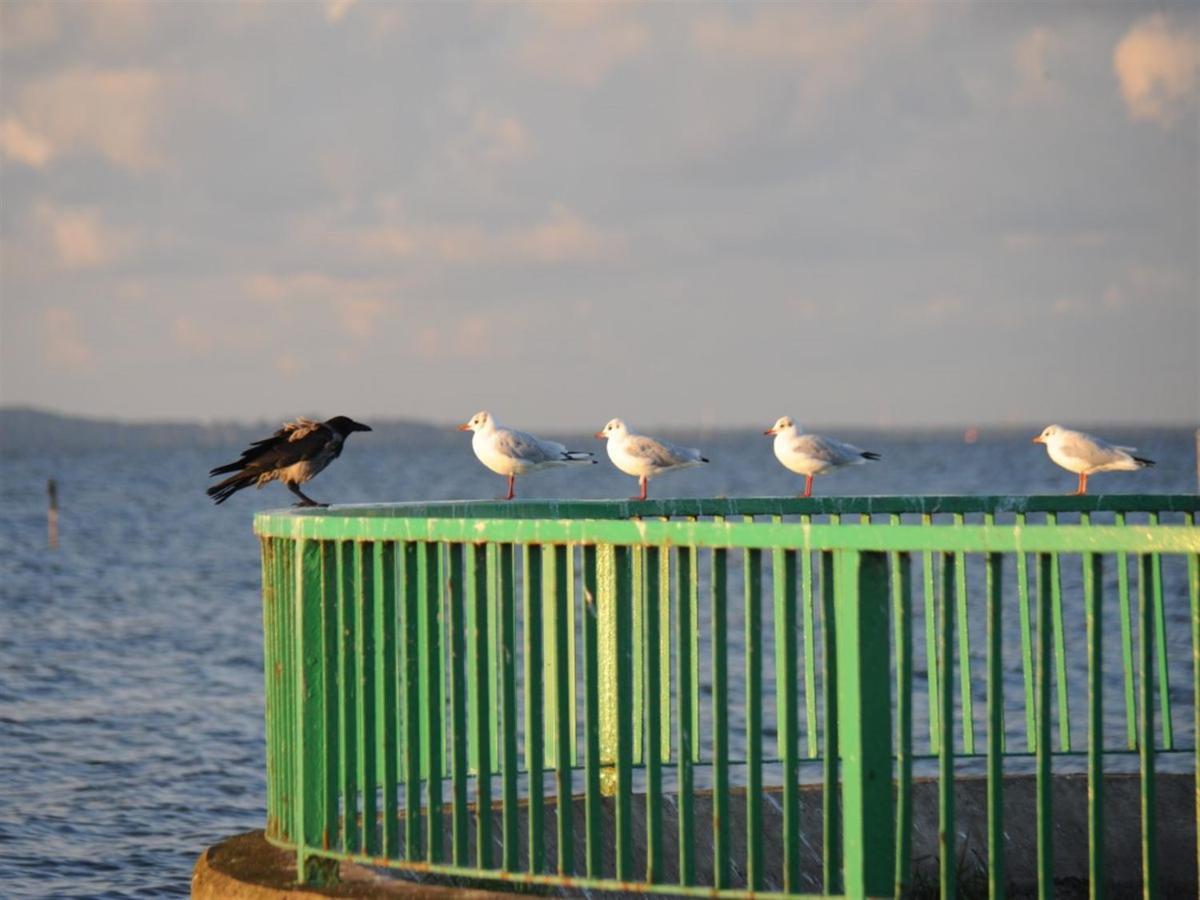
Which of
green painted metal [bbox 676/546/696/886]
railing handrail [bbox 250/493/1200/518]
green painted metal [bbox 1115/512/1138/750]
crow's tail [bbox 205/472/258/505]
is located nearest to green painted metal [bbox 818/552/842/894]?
green painted metal [bbox 676/546/696/886]

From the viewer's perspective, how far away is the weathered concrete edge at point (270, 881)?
6.16 meters

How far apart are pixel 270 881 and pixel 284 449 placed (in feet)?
13.9

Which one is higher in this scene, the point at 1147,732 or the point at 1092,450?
the point at 1092,450

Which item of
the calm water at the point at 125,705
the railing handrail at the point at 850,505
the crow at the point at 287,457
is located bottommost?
the calm water at the point at 125,705

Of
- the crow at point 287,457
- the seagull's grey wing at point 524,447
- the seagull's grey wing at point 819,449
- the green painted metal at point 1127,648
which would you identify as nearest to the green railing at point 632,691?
the green painted metal at point 1127,648

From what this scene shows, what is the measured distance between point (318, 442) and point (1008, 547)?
5.86 metres

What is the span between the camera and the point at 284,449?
10445 mm

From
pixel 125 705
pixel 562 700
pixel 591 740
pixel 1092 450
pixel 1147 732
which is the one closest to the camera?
pixel 1147 732

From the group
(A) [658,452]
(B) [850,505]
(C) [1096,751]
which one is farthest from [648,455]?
(C) [1096,751]

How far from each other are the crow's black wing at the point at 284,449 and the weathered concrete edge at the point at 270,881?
11.4 ft

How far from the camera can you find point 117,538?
64.6 metres

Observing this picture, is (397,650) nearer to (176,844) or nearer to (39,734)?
(176,844)

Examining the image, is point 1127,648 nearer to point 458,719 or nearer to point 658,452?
point 458,719

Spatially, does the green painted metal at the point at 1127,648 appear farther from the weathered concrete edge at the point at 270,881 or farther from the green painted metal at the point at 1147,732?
the weathered concrete edge at the point at 270,881
